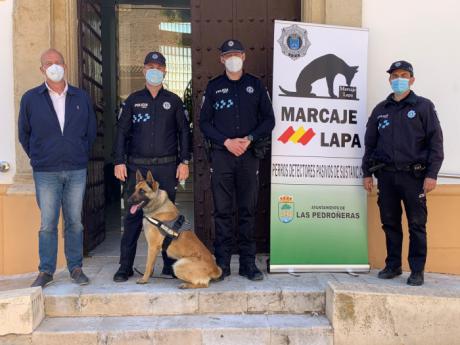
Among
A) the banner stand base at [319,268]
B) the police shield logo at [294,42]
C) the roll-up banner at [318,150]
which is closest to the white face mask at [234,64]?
the roll-up banner at [318,150]

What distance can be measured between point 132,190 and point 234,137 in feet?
3.62

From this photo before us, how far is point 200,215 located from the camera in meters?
5.42

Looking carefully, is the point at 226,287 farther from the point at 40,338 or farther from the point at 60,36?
the point at 60,36

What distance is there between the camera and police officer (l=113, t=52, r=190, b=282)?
172 inches

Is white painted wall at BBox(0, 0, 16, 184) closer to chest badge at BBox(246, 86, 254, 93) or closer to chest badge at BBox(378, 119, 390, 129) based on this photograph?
chest badge at BBox(246, 86, 254, 93)

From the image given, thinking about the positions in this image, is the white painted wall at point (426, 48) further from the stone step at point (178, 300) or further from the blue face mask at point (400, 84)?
the stone step at point (178, 300)

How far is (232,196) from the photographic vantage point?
4426 millimetres

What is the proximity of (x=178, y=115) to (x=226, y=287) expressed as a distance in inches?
67.1

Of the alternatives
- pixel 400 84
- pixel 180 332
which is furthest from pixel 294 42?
pixel 180 332

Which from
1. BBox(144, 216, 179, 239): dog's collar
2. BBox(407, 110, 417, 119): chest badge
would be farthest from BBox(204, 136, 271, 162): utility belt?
BBox(407, 110, 417, 119): chest badge

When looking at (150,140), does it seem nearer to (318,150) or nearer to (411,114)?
(318,150)

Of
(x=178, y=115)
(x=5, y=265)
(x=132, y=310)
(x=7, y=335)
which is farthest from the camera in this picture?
(x=5, y=265)

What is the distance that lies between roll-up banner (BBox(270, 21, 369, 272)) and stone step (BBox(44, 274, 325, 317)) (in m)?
0.55

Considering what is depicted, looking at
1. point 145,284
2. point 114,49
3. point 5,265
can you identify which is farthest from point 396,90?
point 114,49
